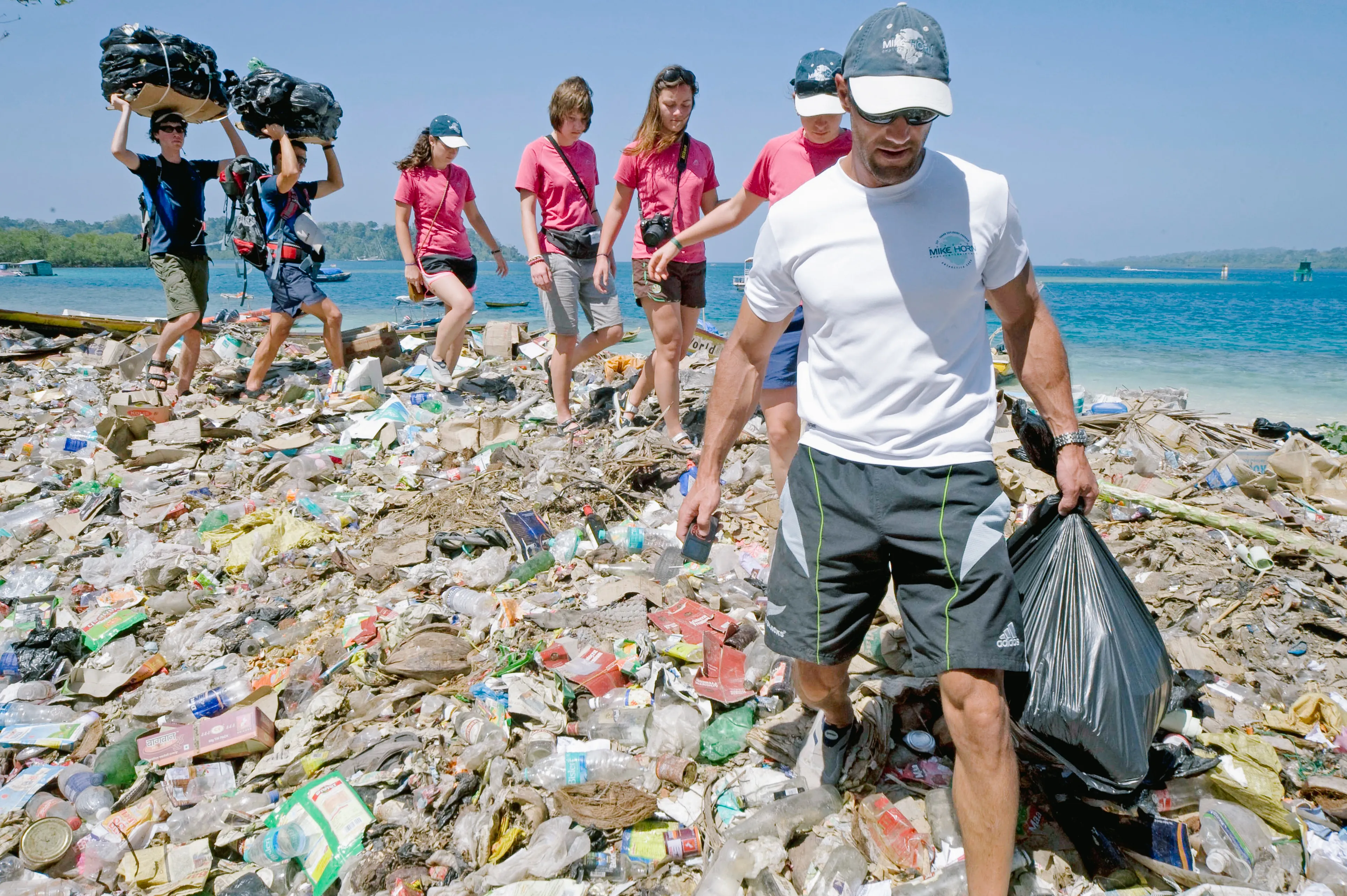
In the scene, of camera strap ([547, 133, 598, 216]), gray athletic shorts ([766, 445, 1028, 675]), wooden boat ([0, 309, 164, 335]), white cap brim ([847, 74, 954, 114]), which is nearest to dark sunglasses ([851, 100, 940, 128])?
white cap brim ([847, 74, 954, 114])

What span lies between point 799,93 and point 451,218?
3.78 metres

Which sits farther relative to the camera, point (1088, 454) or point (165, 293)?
point (165, 293)

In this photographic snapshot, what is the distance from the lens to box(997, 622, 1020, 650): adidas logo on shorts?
1.71 m

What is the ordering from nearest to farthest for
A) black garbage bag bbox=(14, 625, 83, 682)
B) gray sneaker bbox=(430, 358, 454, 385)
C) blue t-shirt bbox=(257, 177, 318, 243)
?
black garbage bag bbox=(14, 625, 83, 682), blue t-shirt bbox=(257, 177, 318, 243), gray sneaker bbox=(430, 358, 454, 385)

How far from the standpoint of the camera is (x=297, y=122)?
20.2 ft

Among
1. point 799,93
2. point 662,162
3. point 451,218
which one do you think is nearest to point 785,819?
point 799,93

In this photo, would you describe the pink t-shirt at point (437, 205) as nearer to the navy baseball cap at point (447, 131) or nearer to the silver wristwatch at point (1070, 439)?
the navy baseball cap at point (447, 131)

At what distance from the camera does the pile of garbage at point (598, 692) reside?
2.00m

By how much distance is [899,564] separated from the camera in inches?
73.5

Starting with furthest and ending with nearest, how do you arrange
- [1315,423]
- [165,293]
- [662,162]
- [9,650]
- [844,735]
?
[1315,423]
[165,293]
[662,162]
[9,650]
[844,735]

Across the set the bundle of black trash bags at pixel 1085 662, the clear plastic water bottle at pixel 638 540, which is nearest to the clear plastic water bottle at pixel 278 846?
the clear plastic water bottle at pixel 638 540

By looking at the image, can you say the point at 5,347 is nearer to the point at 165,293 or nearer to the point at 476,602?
the point at 165,293

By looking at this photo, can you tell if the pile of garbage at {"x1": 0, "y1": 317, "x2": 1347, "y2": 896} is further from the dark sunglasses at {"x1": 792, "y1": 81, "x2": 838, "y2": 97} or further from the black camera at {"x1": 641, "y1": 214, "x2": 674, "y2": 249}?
the dark sunglasses at {"x1": 792, "y1": 81, "x2": 838, "y2": 97}

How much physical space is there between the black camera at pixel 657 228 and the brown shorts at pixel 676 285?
139mm
